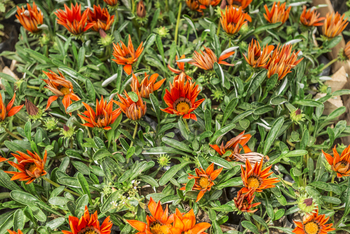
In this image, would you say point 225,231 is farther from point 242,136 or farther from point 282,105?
point 282,105

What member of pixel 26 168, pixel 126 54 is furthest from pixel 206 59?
pixel 26 168

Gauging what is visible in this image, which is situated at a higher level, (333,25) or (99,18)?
(99,18)

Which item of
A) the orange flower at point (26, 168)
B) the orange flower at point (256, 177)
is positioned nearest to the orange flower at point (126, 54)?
the orange flower at point (26, 168)

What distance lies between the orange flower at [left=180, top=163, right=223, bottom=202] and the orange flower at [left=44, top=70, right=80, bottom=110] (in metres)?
0.65

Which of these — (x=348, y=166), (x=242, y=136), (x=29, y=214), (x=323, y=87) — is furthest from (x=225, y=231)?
(x=323, y=87)

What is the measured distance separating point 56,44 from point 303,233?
1.57 meters

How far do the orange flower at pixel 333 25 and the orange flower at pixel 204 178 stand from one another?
1.08 m

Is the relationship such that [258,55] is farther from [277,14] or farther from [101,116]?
[101,116]

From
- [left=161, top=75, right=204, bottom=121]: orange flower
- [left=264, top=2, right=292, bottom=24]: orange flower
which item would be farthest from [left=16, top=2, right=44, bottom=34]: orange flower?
[left=264, top=2, right=292, bottom=24]: orange flower

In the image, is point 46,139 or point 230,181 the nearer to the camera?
point 230,181

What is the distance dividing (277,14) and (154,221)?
4.12ft

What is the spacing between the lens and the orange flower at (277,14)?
1.46 metres

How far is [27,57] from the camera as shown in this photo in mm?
1578

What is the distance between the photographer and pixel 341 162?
1143 mm
